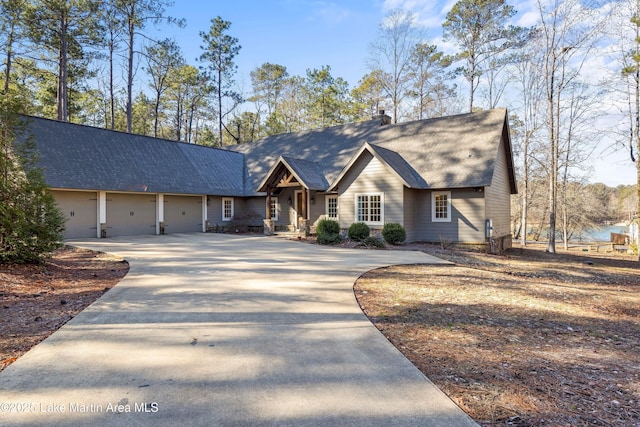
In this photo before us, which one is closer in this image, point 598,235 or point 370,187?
point 370,187

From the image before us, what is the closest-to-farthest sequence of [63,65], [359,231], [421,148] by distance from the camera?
[359,231]
[421,148]
[63,65]

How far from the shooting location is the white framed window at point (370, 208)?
15.6 metres

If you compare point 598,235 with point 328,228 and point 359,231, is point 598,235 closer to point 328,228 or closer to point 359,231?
point 359,231

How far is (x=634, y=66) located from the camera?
15.5m

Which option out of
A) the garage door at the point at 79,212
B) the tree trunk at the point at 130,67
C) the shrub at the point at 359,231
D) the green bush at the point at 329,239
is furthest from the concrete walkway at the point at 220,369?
the tree trunk at the point at 130,67

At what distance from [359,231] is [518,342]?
415 inches

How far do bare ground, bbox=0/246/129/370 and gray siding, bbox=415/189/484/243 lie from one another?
12.1 m

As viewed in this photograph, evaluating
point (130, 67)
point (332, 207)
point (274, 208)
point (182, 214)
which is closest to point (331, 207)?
point (332, 207)

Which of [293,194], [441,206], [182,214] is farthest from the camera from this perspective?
[293,194]

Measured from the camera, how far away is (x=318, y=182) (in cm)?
1848

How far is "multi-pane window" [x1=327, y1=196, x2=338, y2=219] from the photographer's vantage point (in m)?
18.6

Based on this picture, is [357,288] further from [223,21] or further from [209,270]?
[223,21]

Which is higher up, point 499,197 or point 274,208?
point 499,197

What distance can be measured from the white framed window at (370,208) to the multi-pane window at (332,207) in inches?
103
